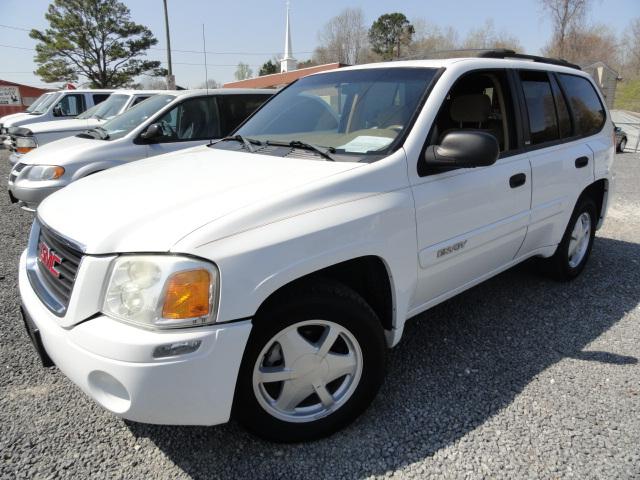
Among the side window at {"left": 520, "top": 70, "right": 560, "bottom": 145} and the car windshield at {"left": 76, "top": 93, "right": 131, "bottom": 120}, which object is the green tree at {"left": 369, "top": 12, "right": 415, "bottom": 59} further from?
the side window at {"left": 520, "top": 70, "right": 560, "bottom": 145}

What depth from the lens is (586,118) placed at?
3.90 meters

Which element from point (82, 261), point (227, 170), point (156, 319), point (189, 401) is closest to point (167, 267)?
point (156, 319)

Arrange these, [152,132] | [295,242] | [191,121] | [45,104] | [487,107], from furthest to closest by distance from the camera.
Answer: [45,104] → [191,121] → [152,132] → [487,107] → [295,242]

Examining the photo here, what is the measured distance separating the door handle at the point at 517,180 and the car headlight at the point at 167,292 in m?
2.04

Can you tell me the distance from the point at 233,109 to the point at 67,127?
14.0 feet

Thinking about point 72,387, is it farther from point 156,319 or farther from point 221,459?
point 156,319

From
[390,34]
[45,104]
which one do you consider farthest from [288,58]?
[45,104]

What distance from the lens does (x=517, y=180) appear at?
299 cm

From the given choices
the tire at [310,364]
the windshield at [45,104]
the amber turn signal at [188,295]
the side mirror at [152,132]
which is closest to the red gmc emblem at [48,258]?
the amber turn signal at [188,295]

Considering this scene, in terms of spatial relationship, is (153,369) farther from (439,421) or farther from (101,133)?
(101,133)

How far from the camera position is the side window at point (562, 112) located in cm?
358

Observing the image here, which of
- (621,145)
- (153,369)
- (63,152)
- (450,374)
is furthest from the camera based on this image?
(621,145)

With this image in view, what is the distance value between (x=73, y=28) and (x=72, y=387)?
147 ft

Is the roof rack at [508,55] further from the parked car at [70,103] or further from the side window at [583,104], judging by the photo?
the parked car at [70,103]
